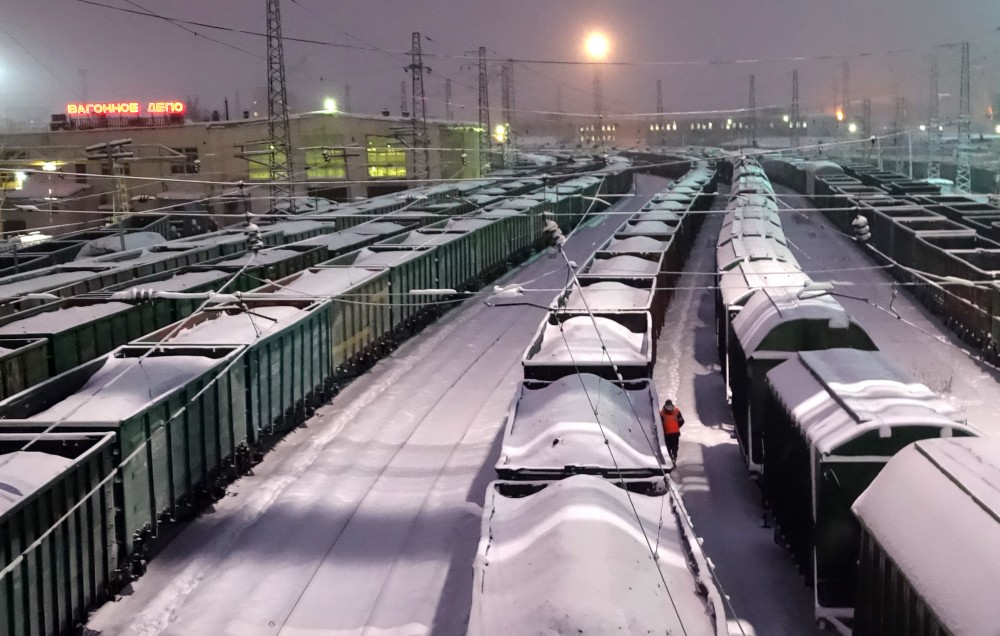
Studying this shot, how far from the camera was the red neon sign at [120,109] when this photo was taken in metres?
69.8

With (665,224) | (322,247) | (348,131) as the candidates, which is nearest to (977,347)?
(665,224)

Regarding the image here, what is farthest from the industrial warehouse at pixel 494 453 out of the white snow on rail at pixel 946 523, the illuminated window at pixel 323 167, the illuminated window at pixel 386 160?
the illuminated window at pixel 386 160

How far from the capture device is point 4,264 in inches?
1344

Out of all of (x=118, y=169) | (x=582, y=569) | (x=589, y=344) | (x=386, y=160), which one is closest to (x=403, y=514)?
(x=589, y=344)

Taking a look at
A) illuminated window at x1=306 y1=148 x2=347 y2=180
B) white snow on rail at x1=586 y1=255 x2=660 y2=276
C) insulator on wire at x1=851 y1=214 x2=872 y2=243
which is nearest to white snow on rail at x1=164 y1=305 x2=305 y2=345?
white snow on rail at x1=586 y1=255 x2=660 y2=276

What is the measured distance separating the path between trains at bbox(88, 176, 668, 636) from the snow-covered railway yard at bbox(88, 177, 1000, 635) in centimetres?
3

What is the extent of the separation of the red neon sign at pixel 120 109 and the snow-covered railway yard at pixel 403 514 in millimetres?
52627

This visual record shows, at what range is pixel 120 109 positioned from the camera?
235 ft

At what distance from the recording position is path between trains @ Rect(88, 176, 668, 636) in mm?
11305

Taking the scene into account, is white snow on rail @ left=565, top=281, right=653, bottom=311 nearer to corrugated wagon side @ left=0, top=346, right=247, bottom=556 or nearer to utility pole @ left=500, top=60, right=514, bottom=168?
corrugated wagon side @ left=0, top=346, right=247, bottom=556

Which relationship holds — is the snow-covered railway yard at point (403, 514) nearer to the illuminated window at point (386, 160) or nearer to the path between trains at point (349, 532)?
the path between trains at point (349, 532)

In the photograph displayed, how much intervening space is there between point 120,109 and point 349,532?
66867 mm

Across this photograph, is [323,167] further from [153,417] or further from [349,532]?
[153,417]

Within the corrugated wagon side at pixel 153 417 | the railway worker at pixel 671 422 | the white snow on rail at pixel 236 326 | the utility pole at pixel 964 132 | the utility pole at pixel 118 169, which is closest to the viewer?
the corrugated wagon side at pixel 153 417
